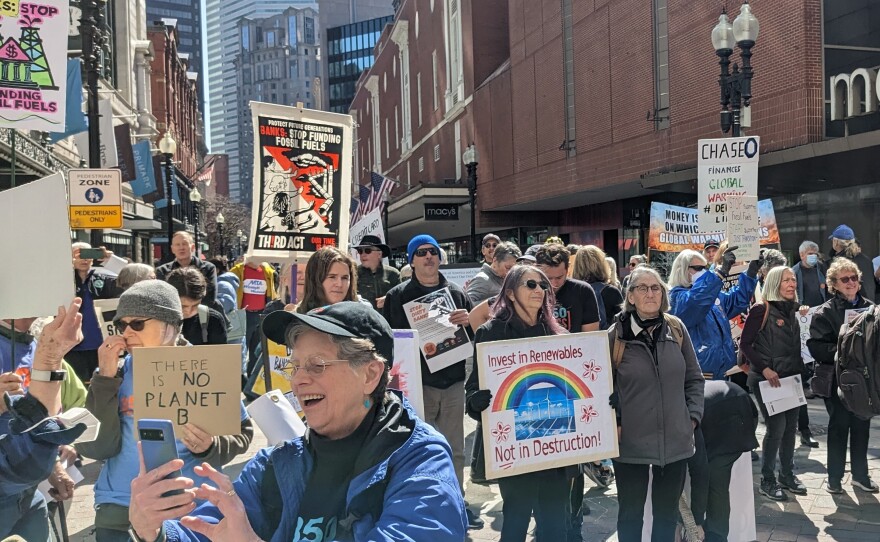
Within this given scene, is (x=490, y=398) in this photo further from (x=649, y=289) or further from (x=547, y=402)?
(x=649, y=289)

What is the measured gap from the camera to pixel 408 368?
504 centimetres

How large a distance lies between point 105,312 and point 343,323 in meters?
4.61

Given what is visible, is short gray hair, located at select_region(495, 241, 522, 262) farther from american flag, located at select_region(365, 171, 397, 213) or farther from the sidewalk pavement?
american flag, located at select_region(365, 171, 397, 213)

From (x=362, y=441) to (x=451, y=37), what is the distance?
38.3 m

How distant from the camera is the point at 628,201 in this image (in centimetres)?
2759

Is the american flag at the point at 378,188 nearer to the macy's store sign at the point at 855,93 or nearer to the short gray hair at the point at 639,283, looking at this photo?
the macy's store sign at the point at 855,93

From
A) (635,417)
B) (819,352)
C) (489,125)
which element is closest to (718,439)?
(635,417)

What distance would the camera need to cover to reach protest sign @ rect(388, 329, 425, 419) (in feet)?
16.5

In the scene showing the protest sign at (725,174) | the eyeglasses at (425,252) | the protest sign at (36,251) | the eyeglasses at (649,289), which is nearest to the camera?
the protest sign at (36,251)

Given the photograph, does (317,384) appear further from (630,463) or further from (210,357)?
(630,463)

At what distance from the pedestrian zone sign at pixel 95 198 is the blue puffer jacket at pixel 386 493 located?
30.9 ft

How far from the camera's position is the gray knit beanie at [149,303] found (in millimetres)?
3463

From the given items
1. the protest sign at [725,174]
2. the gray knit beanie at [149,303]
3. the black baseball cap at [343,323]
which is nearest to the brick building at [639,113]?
the protest sign at [725,174]

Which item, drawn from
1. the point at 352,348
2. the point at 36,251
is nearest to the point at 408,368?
the point at 36,251
